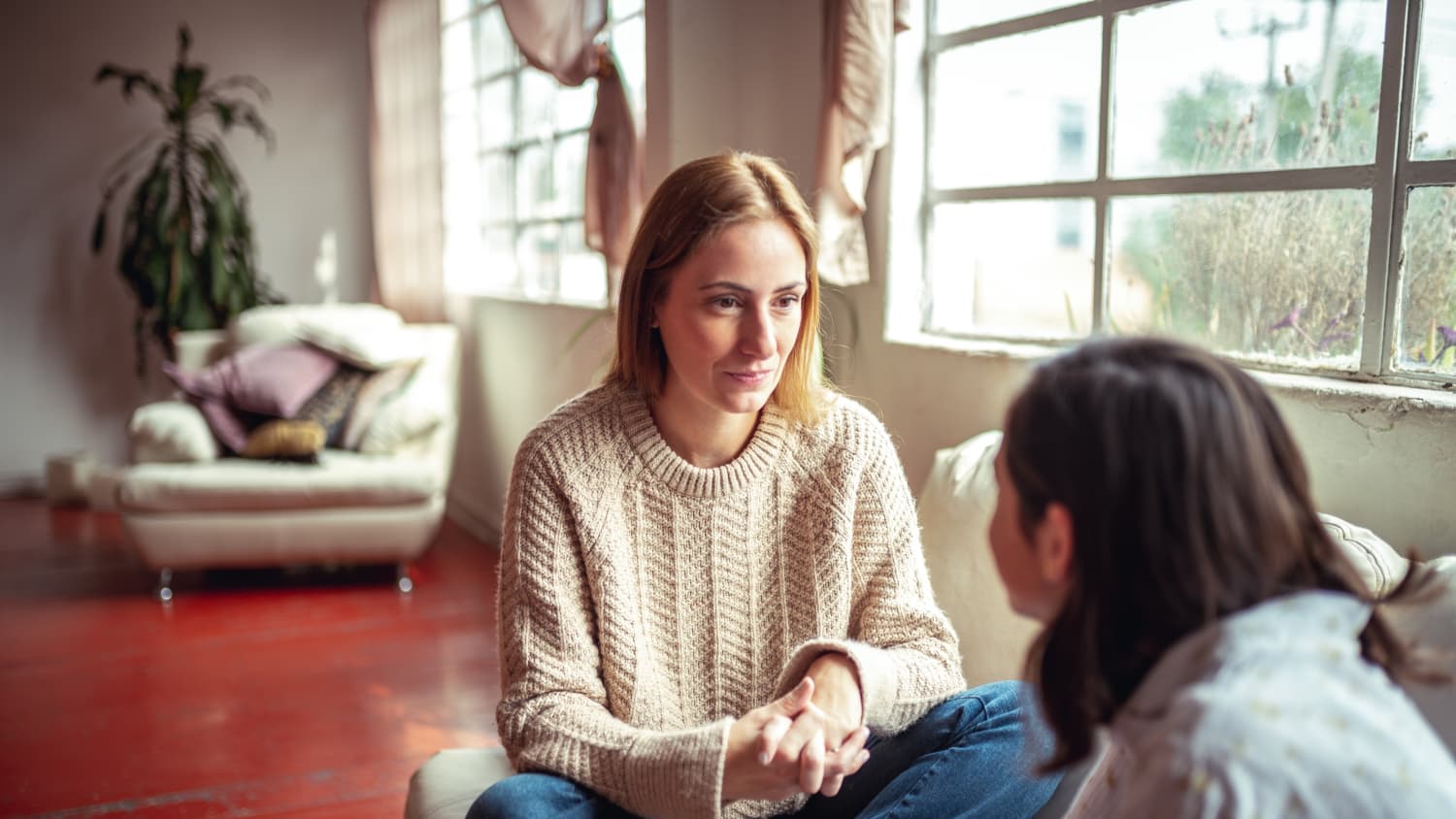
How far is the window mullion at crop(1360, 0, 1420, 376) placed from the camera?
159 centimetres

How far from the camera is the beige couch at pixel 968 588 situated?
1470 millimetres

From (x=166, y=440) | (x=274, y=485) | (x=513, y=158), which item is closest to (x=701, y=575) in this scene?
(x=274, y=485)

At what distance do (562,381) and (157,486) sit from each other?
4.22 feet

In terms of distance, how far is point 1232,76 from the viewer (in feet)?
6.05

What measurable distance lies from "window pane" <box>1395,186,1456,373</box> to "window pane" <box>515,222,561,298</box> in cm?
307

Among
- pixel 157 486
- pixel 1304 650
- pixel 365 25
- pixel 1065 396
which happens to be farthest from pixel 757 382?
pixel 365 25

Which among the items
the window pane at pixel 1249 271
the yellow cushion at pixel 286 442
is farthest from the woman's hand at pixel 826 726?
the yellow cushion at pixel 286 442

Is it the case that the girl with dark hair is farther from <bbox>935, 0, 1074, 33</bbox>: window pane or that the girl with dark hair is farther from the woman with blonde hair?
<bbox>935, 0, 1074, 33</bbox>: window pane

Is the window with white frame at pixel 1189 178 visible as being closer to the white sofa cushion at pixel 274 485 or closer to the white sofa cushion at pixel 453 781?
the white sofa cushion at pixel 453 781

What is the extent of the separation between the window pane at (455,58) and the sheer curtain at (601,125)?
1752mm

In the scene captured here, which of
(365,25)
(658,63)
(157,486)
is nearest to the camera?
(658,63)

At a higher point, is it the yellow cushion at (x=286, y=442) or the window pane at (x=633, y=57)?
the window pane at (x=633, y=57)

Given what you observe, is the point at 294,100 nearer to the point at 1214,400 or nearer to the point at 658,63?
the point at 658,63

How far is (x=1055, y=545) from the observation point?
2.68 ft
